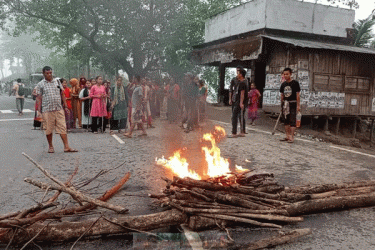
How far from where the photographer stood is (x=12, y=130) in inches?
454

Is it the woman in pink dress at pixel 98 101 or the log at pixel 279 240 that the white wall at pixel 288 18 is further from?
the log at pixel 279 240

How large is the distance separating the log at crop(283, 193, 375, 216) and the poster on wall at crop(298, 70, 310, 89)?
11842mm

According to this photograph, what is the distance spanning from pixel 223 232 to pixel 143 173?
2.65 m

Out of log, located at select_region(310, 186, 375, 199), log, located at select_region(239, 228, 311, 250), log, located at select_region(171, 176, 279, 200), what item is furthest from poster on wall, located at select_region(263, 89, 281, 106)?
log, located at select_region(239, 228, 311, 250)

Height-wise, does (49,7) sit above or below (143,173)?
above

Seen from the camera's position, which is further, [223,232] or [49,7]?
[49,7]

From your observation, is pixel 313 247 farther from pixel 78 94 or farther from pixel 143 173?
pixel 78 94

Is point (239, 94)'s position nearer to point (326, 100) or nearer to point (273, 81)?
point (273, 81)

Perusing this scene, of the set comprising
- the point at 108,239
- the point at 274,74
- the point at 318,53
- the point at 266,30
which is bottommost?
the point at 108,239

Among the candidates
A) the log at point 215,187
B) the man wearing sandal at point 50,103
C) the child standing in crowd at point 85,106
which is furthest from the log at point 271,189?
the child standing in crowd at point 85,106

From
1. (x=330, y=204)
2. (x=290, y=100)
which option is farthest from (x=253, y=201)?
(x=290, y=100)

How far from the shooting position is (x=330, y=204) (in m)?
3.96

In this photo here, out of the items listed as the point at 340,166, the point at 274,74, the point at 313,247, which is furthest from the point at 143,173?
the point at 274,74

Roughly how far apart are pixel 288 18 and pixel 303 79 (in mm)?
4777
